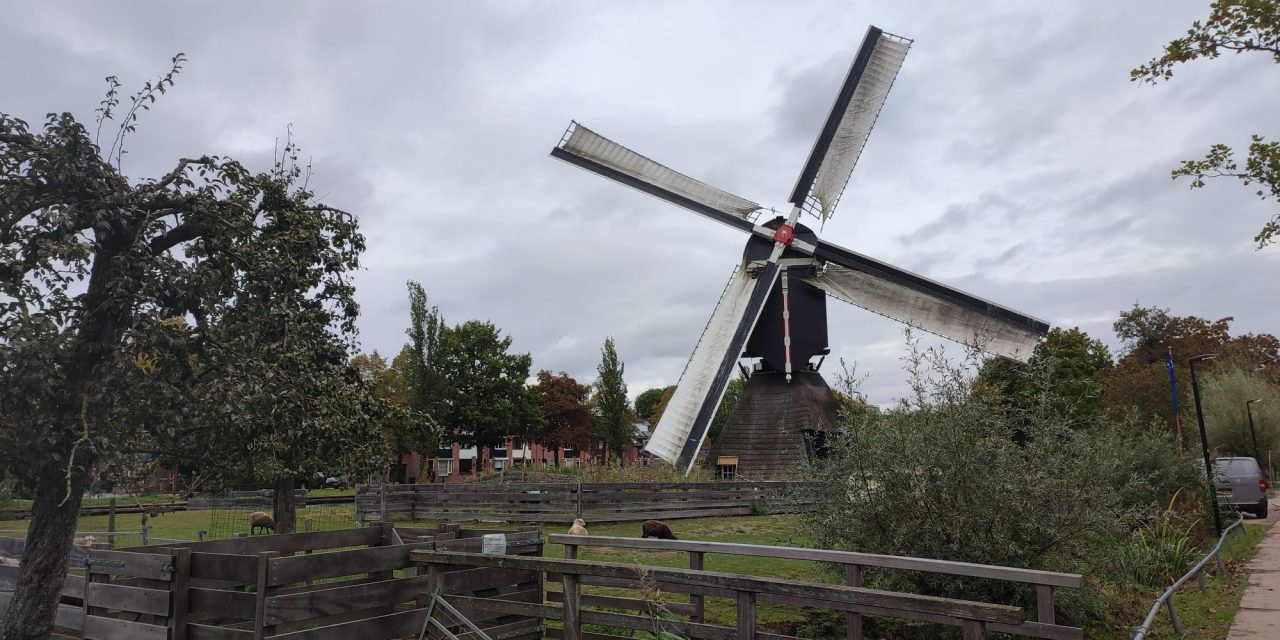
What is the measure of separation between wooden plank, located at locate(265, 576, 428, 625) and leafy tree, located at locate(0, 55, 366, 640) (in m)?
1.56

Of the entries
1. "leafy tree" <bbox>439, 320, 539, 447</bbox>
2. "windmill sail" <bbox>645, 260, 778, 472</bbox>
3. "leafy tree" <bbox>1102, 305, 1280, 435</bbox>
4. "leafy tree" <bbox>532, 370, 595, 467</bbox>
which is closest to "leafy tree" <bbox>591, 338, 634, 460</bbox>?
"leafy tree" <bbox>439, 320, 539, 447</bbox>

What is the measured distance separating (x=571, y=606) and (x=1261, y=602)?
9551 mm

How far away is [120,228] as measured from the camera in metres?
6.26

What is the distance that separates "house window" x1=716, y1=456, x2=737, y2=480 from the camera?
2838 centimetres

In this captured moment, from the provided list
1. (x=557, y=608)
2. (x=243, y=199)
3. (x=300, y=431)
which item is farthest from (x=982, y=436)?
(x=243, y=199)

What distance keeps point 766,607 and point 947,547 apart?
105 inches

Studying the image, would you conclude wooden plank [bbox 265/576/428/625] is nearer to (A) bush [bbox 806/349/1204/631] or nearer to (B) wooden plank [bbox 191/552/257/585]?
(B) wooden plank [bbox 191/552/257/585]

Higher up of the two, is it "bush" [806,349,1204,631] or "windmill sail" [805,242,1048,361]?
"windmill sail" [805,242,1048,361]

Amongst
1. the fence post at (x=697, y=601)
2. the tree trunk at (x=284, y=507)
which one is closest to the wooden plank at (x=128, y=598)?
the tree trunk at (x=284, y=507)

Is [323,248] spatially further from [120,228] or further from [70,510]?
[70,510]

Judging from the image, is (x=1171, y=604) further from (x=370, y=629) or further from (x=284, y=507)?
(x=284, y=507)

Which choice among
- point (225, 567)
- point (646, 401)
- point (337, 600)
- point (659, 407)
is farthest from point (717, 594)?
point (646, 401)

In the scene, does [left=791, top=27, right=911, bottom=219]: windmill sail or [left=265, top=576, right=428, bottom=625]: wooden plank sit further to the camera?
[left=791, top=27, right=911, bottom=219]: windmill sail

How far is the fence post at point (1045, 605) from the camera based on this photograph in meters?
5.34
